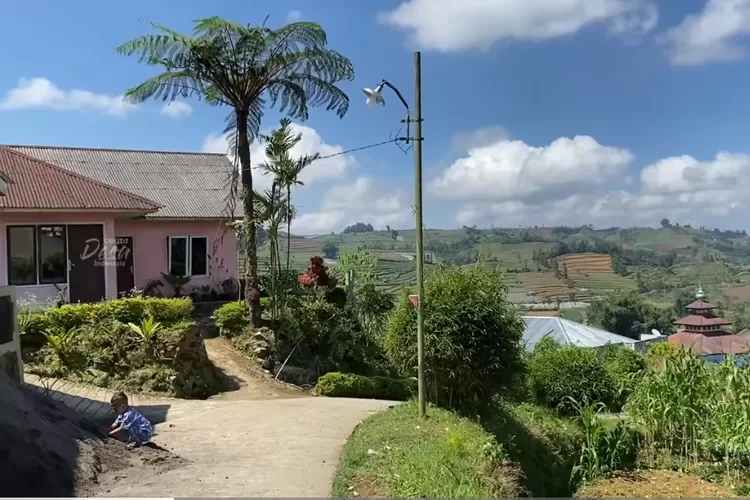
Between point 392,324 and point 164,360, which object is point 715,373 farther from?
point 164,360

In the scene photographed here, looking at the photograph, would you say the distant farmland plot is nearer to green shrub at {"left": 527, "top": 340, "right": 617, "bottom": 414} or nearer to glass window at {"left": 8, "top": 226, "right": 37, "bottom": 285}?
green shrub at {"left": 527, "top": 340, "right": 617, "bottom": 414}

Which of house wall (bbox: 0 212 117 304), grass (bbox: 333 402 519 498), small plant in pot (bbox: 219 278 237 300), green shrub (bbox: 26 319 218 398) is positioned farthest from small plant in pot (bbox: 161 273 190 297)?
grass (bbox: 333 402 519 498)

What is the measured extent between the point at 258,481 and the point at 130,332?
889 centimetres

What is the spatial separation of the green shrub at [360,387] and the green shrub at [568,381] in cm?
306

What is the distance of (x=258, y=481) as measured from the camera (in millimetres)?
7723

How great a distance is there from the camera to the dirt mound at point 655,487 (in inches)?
412

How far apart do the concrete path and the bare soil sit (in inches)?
44.0

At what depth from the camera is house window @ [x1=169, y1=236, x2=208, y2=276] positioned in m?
23.0

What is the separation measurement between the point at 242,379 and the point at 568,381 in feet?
25.2

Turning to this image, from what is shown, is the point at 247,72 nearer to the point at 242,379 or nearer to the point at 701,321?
the point at 242,379

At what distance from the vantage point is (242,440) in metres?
9.84

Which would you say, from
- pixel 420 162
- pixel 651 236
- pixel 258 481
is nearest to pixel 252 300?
pixel 420 162

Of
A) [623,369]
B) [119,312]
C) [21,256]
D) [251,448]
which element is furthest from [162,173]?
[251,448]

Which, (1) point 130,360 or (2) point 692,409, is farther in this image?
(1) point 130,360
